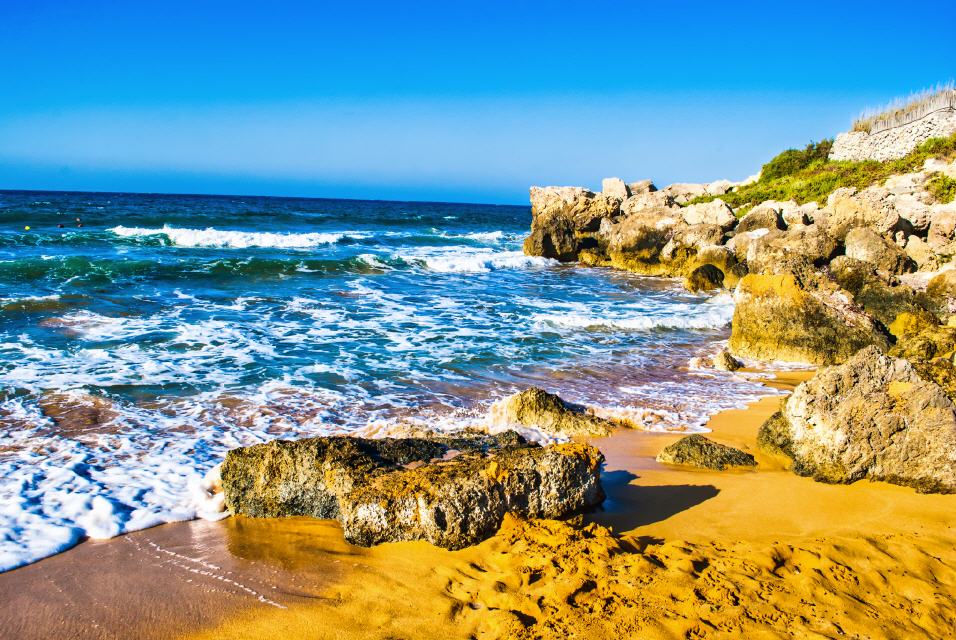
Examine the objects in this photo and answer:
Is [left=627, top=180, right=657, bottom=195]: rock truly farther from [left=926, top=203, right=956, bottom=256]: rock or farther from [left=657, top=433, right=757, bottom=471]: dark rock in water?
[left=657, top=433, right=757, bottom=471]: dark rock in water

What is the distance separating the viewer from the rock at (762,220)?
19.2 metres

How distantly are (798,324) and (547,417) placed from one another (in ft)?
17.6

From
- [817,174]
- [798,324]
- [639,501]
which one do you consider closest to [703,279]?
[798,324]

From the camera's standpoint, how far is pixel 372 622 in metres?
3.15

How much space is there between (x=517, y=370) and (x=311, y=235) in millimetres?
25961

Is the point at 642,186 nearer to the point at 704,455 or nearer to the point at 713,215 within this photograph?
the point at 713,215

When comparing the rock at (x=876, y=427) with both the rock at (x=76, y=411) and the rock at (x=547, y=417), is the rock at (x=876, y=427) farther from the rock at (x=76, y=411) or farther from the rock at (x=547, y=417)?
the rock at (x=76, y=411)

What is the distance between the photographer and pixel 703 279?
1769 centimetres

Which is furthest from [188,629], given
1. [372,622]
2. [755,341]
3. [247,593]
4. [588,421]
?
[755,341]

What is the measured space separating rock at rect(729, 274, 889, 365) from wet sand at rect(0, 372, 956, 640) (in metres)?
5.19

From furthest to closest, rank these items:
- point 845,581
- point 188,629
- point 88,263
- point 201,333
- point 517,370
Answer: point 88,263
point 201,333
point 517,370
point 845,581
point 188,629

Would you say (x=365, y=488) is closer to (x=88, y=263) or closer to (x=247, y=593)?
(x=247, y=593)

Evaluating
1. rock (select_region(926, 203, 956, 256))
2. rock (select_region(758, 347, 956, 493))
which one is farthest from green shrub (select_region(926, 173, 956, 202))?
rock (select_region(758, 347, 956, 493))

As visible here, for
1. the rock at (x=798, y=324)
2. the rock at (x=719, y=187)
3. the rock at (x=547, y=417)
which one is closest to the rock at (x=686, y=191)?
the rock at (x=719, y=187)
